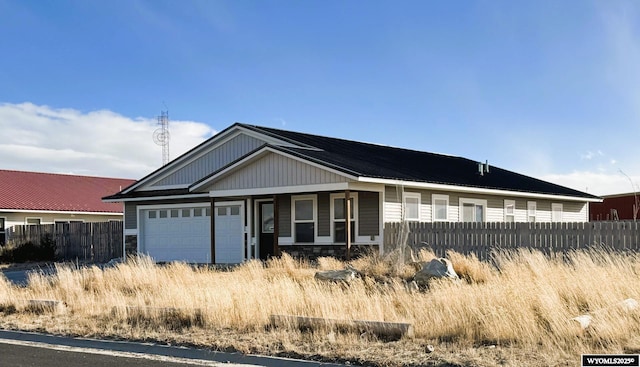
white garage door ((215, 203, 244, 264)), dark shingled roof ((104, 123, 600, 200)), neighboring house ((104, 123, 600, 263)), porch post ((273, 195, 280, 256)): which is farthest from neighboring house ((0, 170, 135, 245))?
porch post ((273, 195, 280, 256))

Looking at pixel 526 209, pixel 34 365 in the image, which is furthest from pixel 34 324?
pixel 526 209

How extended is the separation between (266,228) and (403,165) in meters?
5.36

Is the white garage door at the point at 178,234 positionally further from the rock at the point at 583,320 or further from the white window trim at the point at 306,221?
the rock at the point at 583,320

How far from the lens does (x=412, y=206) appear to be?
2330 cm

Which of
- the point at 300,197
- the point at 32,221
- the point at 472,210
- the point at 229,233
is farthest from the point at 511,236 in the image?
the point at 32,221

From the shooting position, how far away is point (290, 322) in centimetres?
1060

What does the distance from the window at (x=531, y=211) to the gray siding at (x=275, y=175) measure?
11327 mm

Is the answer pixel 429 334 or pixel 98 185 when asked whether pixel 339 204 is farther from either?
pixel 98 185

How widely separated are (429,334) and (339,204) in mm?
13549

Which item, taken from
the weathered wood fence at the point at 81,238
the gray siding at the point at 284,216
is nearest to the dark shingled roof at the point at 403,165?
the gray siding at the point at 284,216

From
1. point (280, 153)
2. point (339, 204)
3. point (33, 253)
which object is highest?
point (280, 153)

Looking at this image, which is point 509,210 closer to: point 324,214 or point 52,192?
point 324,214

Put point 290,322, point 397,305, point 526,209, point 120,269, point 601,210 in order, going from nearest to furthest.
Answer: point 290,322 → point 397,305 → point 120,269 → point 526,209 → point 601,210

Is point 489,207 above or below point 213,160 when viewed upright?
below
